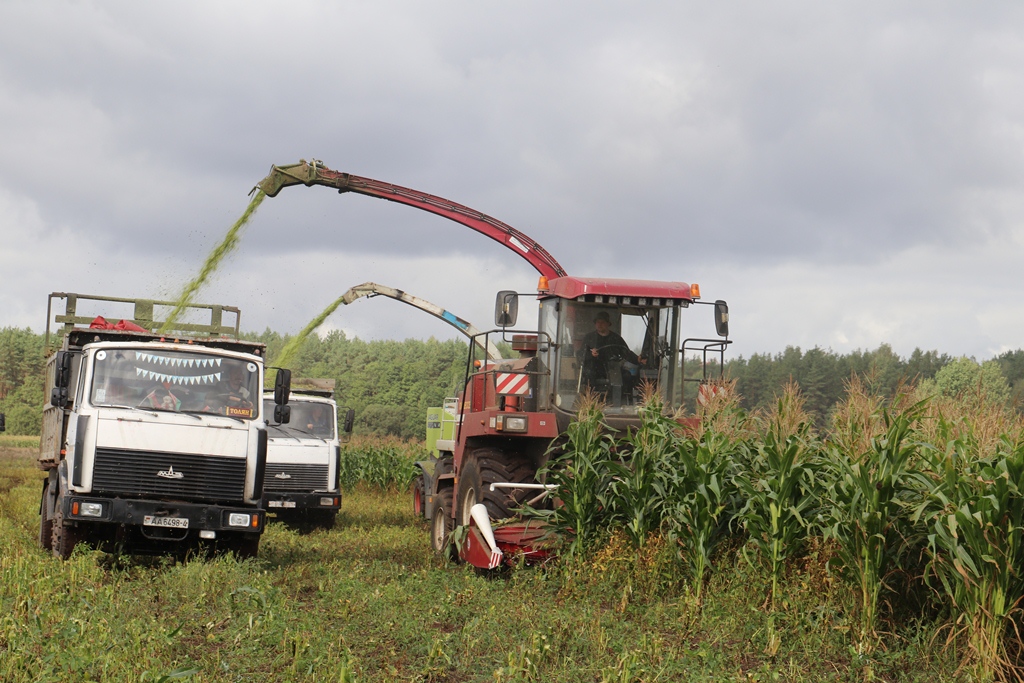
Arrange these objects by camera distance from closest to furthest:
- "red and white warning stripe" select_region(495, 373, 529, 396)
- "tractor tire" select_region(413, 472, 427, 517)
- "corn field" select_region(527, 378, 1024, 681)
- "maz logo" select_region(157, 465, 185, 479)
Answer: "corn field" select_region(527, 378, 1024, 681), "maz logo" select_region(157, 465, 185, 479), "red and white warning stripe" select_region(495, 373, 529, 396), "tractor tire" select_region(413, 472, 427, 517)

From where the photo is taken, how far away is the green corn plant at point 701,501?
28.1 feet

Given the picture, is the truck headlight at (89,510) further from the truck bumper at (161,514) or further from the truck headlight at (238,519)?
the truck headlight at (238,519)

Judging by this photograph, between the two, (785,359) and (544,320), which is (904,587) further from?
(785,359)

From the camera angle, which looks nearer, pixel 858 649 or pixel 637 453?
pixel 858 649

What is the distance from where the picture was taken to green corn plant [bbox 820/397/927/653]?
22.5 ft

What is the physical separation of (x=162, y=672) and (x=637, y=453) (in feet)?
15.8

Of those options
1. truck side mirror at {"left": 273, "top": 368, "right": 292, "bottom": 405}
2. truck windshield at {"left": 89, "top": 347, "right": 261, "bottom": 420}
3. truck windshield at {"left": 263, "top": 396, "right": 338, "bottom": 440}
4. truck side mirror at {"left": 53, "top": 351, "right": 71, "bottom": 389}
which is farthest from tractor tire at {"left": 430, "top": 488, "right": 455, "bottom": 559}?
truck side mirror at {"left": 53, "top": 351, "right": 71, "bottom": 389}

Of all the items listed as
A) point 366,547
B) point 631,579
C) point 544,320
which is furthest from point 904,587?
point 366,547

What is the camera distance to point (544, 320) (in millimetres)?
12055

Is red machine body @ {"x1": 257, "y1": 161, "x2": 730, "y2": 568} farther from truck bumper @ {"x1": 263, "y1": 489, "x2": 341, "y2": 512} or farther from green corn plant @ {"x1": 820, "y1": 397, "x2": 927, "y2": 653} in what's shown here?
truck bumper @ {"x1": 263, "y1": 489, "x2": 341, "y2": 512}

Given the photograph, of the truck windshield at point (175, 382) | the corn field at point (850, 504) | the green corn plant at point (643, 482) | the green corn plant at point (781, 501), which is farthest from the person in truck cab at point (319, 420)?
the green corn plant at point (781, 501)

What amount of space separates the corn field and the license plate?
377cm

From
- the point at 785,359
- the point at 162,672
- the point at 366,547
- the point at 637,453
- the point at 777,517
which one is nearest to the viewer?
the point at 162,672

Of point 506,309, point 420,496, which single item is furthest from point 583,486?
point 420,496
